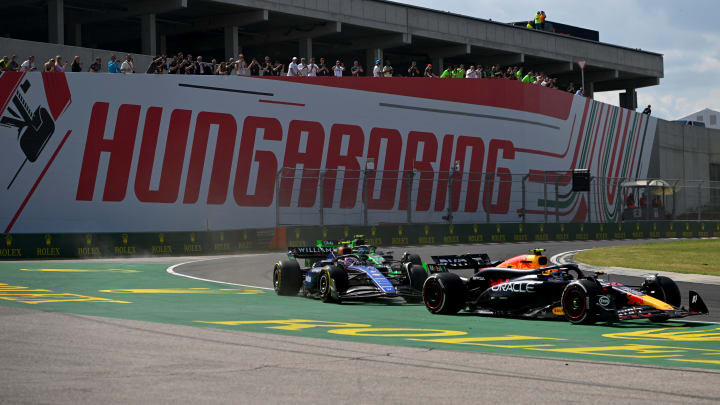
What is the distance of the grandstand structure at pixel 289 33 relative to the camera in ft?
128

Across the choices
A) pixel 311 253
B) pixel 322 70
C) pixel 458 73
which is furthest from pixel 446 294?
pixel 458 73

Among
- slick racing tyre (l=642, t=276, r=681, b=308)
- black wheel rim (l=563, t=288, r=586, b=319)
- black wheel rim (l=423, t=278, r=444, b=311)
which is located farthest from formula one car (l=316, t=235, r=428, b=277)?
slick racing tyre (l=642, t=276, r=681, b=308)

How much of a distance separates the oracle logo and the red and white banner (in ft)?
0.15

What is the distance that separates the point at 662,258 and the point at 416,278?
13207mm

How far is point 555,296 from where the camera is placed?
12.6 meters

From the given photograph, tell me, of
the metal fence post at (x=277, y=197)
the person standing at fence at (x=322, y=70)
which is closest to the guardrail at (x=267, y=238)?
the metal fence post at (x=277, y=197)

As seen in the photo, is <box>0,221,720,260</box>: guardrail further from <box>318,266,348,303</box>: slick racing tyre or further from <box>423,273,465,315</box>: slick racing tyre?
<box>423,273,465,315</box>: slick racing tyre

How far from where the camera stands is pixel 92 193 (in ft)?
104

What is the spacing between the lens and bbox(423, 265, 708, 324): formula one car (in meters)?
11.6

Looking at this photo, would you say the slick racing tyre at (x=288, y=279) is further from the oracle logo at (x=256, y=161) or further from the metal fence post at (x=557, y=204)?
the metal fence post at (x=557, y=204)

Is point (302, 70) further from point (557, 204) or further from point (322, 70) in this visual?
point (557, 204)

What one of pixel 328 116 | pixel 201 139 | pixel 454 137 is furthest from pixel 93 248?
pixel 454 137

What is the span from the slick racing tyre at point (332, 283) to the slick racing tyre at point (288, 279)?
1.16 meters

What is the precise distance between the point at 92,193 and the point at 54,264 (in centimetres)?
762
